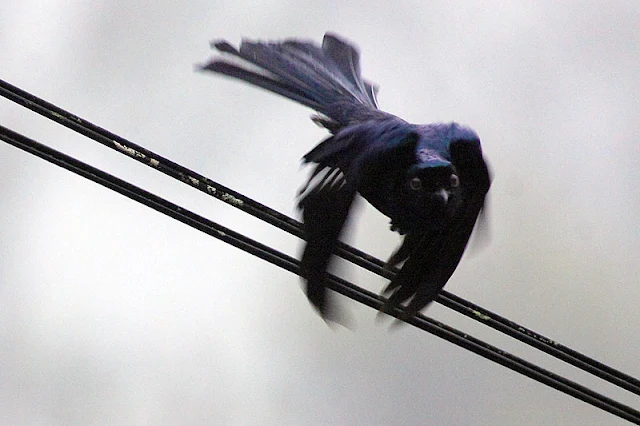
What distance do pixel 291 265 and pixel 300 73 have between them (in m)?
2.50

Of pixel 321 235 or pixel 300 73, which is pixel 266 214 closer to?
pixel 321 235

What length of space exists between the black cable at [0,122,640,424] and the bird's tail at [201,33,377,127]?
2154 mm

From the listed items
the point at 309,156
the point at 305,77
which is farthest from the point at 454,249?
the point at 305,77

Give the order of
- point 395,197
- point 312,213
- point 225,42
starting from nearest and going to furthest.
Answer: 1. point 312,213
2. point 395,197
3. point 225,42

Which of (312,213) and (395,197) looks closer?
(312,213)

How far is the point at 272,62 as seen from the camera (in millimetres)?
6500

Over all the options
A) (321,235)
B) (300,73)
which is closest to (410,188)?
(321,235)

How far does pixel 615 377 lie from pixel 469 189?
Answer: 143 centimetres

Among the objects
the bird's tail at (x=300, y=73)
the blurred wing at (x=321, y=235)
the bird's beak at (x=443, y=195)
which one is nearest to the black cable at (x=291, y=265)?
the blurred wing at (x=321, y=235)

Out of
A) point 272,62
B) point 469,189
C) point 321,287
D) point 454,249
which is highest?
point 272,62

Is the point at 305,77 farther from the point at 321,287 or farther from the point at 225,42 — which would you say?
the point at 321,287

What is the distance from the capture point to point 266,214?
4543 millimetres

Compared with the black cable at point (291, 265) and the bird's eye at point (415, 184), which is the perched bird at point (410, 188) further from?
the black cable at point (291, 265)

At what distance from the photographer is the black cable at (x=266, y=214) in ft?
14.3
